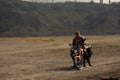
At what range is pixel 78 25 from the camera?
144875 millimetres

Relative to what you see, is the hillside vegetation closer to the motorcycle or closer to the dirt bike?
the motorcycle

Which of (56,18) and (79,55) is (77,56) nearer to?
(79,55)

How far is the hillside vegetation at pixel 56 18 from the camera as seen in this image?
132 metres

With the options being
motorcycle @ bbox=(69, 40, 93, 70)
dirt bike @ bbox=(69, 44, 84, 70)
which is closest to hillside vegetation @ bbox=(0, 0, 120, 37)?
motorcycle @ bbox=(69, 40, 93, 70)

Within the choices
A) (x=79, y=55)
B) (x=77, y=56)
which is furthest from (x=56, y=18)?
(x=77, y=56)

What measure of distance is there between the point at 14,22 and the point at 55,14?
2660 centimetres

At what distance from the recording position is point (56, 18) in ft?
505

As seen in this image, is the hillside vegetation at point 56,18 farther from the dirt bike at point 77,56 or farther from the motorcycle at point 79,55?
the dirt bike at point 77,56

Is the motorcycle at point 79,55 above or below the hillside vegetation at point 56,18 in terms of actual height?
above

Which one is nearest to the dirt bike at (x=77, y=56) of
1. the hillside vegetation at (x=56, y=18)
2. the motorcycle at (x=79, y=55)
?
the motorcycle at (x=79, y=55)

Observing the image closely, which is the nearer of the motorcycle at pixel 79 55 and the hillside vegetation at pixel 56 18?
the motorcycle at pixel 79 55

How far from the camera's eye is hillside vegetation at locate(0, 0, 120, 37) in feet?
435

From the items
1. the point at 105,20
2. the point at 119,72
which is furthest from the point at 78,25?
the point at 119,72

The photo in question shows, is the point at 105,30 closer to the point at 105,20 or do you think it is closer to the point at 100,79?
the point at 105,20
